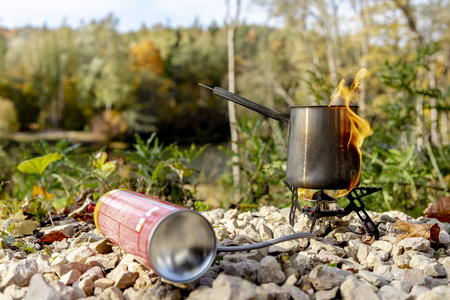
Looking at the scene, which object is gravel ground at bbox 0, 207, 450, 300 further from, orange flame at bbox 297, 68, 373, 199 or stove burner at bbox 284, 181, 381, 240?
orange flame at bbox 297, 68, 373, 199

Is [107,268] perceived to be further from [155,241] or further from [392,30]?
[392,30]

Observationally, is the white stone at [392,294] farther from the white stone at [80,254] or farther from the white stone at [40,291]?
the white stone at [80,254]

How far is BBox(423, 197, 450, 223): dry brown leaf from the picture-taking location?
2.81 m

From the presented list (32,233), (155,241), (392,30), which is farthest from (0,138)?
(155,241)

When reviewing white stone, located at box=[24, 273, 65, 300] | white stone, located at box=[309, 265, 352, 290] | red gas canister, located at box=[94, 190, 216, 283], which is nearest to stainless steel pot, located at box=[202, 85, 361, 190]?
white stone, located at box=[309, 265, 352, 290]

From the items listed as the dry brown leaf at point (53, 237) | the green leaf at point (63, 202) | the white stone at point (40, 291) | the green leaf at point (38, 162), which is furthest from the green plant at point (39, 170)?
the white stone at point (40, 291)

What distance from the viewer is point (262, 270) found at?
167cm

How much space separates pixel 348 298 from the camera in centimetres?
157

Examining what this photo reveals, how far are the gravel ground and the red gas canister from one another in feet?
0.25

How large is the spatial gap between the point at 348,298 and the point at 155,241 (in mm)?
796

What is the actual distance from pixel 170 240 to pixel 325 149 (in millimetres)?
1012

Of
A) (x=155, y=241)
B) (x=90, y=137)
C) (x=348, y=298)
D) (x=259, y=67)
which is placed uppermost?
(x=259, y=67)

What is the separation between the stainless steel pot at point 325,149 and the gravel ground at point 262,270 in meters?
0.32

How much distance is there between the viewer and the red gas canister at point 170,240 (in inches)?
61.1
